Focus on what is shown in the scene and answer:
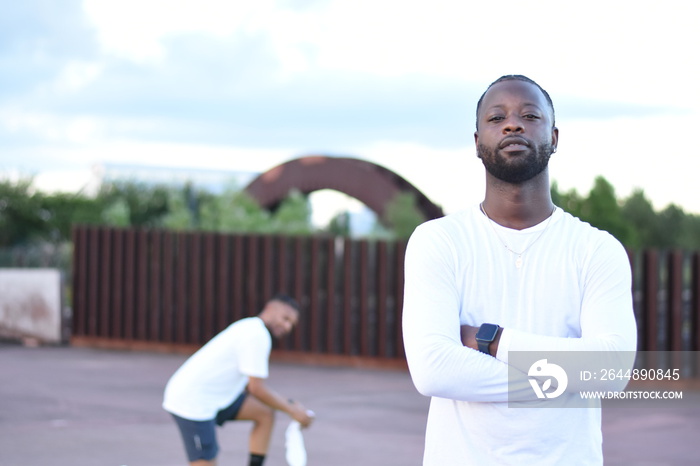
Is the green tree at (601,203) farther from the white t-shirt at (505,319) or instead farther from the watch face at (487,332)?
the watch face at (487,332)

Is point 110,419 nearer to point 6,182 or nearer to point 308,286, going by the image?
point 308,286

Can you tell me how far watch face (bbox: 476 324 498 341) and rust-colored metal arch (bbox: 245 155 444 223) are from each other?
15.9 meters

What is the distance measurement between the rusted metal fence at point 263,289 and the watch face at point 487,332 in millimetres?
10303

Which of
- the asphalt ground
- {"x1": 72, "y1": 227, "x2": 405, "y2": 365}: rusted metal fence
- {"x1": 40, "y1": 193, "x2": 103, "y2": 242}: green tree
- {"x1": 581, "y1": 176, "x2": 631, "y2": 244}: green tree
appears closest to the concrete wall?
{"x1": 72, "y1": 227, "x2": 405, "y2": 365}: rusted metal fence

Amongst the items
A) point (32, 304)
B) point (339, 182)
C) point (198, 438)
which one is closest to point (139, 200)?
point (339, 182)

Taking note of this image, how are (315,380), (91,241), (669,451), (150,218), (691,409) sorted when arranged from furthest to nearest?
(150,218) < (91,241) < (315,380) < (691,409) < (669,451)

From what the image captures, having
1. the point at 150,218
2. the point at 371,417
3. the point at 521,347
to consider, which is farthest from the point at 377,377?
the point at 150,218

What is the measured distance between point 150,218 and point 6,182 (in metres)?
4.61

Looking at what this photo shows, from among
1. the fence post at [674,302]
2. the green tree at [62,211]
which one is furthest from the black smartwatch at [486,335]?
the green tree at [62,211]

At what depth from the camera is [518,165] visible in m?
2.40

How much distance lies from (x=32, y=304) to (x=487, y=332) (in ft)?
52.6

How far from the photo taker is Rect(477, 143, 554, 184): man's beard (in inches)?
94.7

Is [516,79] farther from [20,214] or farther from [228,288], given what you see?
[20,214]

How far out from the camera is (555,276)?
238 cm
